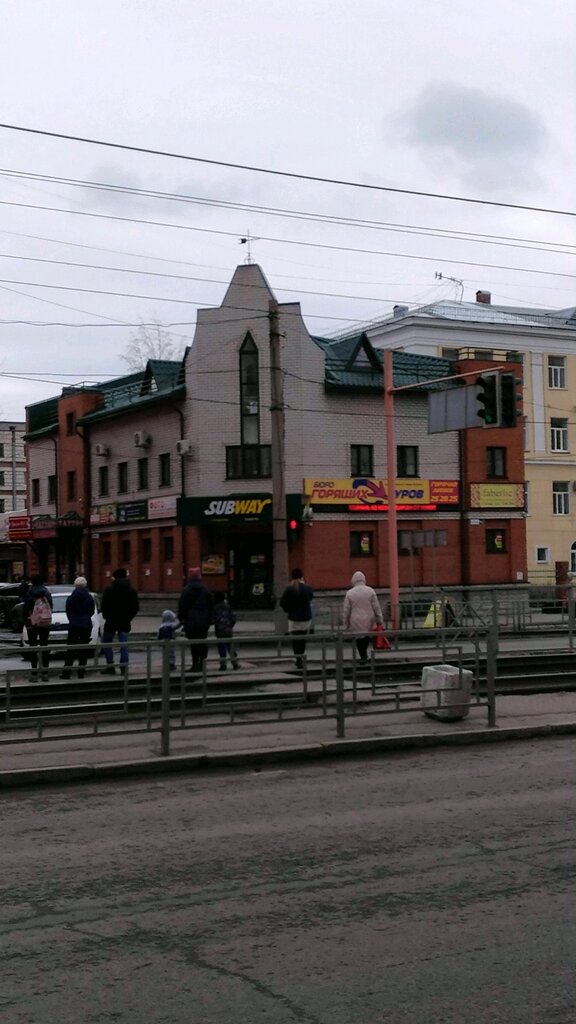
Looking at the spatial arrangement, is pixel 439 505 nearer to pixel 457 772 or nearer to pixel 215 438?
pixel 215 438

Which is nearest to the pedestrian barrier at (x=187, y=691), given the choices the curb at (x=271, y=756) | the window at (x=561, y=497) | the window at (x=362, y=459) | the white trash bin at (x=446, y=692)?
the curb at (x=271, y=756)

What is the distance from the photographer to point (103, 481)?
163 ft

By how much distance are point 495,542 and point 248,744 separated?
109ft

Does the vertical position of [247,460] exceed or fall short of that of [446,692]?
it exceeds it

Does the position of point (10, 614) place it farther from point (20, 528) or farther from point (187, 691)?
point (187, 691)

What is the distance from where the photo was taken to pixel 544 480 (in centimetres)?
5962

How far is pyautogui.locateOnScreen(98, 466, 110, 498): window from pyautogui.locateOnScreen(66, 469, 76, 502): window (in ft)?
8.26

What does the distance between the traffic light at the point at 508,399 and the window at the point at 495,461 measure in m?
21.7

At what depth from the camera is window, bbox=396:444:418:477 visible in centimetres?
4309

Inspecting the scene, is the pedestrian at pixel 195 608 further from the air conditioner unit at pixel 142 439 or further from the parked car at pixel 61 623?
the air conditioner unit at pixel 142 439

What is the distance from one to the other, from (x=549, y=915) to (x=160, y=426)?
39.2 metres

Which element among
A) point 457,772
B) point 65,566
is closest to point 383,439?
point 65,566

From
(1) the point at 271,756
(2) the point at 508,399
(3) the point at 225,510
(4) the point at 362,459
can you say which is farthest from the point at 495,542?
(1) the point at 271,756

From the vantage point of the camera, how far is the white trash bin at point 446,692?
1357 centimetres
